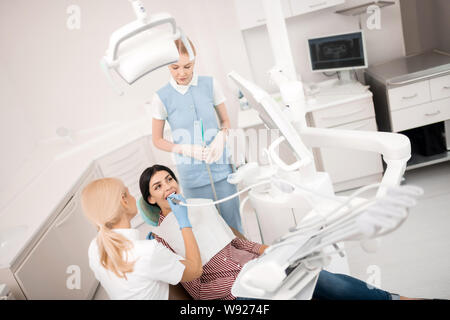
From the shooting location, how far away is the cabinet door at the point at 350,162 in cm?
303

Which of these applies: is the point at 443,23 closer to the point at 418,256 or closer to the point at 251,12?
the point at 251,12

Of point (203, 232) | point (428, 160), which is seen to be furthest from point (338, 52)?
point (203, 232)

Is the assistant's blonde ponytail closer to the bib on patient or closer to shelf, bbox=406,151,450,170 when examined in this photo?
the bib on patient

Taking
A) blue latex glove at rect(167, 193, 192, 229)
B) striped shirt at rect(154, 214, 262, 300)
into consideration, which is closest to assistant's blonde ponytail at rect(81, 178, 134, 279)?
blue latex glove at rect(167, 193, 192, 229)

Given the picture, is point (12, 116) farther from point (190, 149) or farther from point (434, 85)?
point (434, 85)

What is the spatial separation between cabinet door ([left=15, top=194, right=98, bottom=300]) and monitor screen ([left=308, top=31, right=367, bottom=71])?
211 centimetres

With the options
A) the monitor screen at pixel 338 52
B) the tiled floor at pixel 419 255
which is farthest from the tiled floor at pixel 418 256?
the monitor screen at pixel 338 52

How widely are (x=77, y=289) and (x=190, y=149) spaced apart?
1.23 metres

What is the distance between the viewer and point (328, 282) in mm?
1375

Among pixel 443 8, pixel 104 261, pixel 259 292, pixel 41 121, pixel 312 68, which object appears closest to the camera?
pixel 259 292

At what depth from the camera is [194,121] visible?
6.72ft

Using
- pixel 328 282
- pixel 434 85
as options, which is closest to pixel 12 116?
pixel 328 282

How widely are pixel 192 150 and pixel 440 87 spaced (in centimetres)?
195

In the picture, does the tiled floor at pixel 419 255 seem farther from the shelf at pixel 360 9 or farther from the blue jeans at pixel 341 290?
the shelf at pixel 360 9
